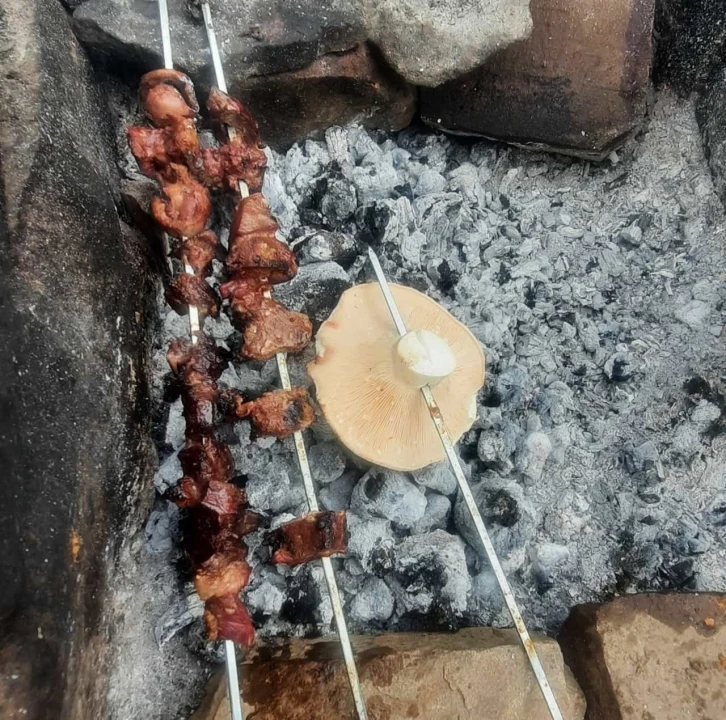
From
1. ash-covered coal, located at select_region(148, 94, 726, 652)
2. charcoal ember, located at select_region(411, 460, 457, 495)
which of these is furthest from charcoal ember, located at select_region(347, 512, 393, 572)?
charcoal ember, located at select_region(411, 460, 457, 495)

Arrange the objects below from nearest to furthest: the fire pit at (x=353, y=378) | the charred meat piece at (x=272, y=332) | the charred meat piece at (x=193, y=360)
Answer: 1. the fire pit at (x=353, y=378)
2. the charred meat piece at (x=193, y=360)
3. the charred meat piece at (x=272, y=332)

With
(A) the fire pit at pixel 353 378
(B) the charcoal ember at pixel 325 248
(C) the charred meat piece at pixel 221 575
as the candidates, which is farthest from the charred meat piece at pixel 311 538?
(B) the charcoal ember at pixel 325 248

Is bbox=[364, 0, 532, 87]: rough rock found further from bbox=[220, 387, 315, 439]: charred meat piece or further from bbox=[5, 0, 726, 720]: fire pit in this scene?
bbox=[220, 387, 315, 439]: charred meat piece

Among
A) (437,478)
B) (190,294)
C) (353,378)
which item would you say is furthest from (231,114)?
(437,478)

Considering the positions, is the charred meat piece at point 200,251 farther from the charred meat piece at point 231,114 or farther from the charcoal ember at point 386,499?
the charcoal ember at point 386,499

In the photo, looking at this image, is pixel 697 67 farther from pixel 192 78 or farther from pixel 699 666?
pixel 699 666

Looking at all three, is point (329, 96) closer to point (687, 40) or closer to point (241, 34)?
point (241, 34)
